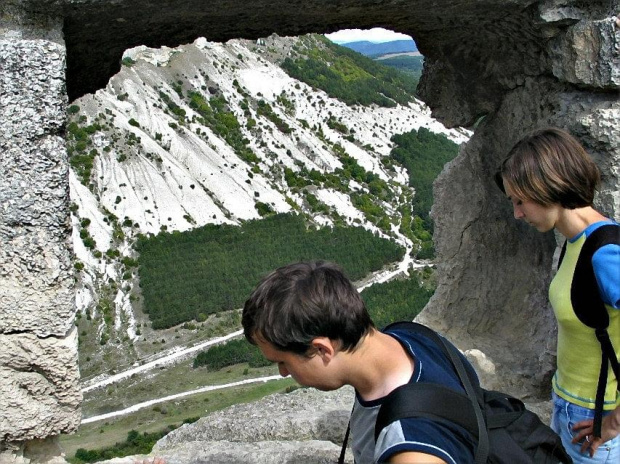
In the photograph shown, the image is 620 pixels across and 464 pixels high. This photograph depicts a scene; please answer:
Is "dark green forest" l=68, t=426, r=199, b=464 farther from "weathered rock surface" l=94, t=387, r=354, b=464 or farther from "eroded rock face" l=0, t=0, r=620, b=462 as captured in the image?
"eroded rock face" l=0, t=0, r=620, b=462

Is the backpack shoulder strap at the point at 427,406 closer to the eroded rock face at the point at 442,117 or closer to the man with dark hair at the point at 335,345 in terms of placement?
the man with dark hair at the point at 335,345

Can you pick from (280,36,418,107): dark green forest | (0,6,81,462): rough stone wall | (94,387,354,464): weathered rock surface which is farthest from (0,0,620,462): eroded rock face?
(280,36,418,107): dark green forest

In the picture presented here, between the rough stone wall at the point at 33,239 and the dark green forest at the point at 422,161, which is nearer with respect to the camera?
the rough stone wall at the point at 33,239

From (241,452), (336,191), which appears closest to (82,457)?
(241,452)

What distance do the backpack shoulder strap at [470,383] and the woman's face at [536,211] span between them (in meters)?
0.66

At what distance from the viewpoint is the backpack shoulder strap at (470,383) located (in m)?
1.80

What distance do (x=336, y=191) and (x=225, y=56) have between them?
1225 centimetres

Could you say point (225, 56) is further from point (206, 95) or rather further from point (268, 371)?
point (268, 371)

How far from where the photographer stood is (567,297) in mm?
2582

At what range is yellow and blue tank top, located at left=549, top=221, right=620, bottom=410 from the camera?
2.53m

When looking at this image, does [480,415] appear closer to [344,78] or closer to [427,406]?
[427,406]

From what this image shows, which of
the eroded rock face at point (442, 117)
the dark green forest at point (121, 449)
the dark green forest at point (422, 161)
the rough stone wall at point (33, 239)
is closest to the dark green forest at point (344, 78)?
the dark green forest at point (422, 161)

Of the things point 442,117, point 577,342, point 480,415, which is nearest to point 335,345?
point 480,415

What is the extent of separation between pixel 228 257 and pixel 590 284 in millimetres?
20207
